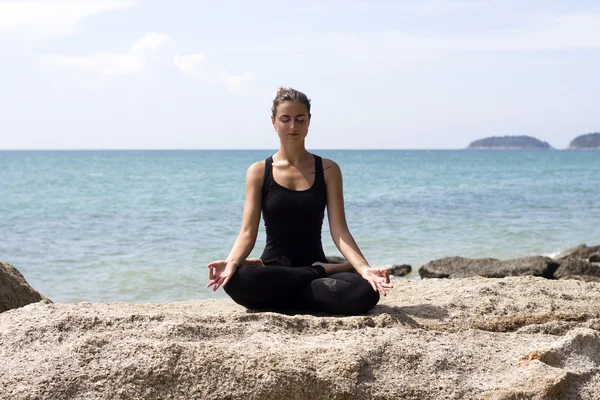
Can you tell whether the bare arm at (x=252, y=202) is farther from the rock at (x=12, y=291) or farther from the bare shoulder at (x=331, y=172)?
the rock at (x=12, y=291)

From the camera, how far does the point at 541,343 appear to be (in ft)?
13.5

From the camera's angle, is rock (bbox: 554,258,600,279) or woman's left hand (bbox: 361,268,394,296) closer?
woman's left hand (bbox: 361,268,394,296)

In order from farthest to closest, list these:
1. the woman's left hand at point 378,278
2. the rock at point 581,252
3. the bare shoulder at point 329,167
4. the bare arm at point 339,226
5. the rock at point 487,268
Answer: the rock at point 581,252 → the rock at point 487,268 → the bare shoulder at point 329,167 → the bare arm at point 339,226 → the woman's left hand at point 378,278

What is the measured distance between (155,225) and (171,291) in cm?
900

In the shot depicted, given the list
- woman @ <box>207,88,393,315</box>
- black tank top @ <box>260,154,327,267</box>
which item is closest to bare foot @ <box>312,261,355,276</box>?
woman @ <box>207,88,393,315</box>

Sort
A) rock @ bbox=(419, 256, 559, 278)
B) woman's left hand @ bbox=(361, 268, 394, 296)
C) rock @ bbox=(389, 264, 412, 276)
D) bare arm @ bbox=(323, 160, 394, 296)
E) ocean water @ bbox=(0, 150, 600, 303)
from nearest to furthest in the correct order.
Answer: woman's left hand @ bbox=(361, 268, 394, 296), bare arm @ bbox=(323, 160, 394, 296), rock @ bbox=(419, 256, 559, 278), ocean water @ bbox=(0, 150, 600, 303), rock @ bbox=(389, 264, 412, 276)

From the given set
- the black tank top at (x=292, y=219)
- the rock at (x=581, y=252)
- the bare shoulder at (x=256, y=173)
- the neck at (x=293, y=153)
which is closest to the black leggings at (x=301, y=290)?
the black tank top at (x=292, y=219)

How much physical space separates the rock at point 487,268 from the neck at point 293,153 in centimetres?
578

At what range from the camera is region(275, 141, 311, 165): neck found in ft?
16.8

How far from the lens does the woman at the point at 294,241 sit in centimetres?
475

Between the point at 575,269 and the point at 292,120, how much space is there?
276 inches

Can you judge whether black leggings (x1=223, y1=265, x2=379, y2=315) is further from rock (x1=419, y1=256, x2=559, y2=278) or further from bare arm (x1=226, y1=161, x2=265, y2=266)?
rock (x1=419, y1=256, x2=559, y2=278)

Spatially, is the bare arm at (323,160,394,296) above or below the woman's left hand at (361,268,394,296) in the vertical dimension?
above

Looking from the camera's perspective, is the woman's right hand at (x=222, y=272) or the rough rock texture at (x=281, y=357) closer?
the rough rock texture at (x=281, y=357)
